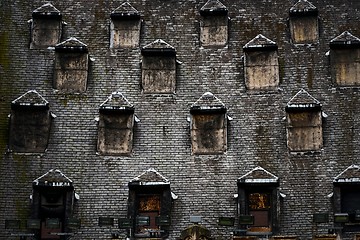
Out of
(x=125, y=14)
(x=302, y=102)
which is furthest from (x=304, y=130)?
(x=125, y=14)

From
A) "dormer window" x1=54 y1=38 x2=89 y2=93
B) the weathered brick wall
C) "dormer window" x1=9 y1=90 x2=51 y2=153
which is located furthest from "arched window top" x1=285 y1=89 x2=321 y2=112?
"dormer window" x1=9 y1=90 x2=51 y2=153

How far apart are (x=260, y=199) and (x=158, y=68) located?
744 cm

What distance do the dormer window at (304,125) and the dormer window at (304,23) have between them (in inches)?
138

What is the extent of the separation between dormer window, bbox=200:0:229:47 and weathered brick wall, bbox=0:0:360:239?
34 centimetres

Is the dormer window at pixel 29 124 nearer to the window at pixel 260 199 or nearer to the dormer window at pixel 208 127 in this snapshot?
the dormer window at pixel 208 127

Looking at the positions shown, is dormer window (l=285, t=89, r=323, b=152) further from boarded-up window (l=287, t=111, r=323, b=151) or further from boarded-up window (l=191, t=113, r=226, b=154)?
boarded-up window (l=191, t=113, r=226, b=154)

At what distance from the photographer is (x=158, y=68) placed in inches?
1324

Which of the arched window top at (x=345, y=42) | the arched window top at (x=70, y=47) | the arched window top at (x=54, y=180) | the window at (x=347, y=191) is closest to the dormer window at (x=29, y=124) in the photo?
the arched window top at (x=54, y=180)

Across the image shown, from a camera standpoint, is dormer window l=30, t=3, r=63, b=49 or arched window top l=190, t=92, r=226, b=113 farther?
dormer window l=30, t=3, r=63, b=49

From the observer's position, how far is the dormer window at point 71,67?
1313 inches

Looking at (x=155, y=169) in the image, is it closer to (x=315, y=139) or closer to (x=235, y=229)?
(x=235, y=229)

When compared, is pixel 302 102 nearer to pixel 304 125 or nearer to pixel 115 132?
pixel 304 125

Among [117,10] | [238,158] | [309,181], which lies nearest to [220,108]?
[238,158]

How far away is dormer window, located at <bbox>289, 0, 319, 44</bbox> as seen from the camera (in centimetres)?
3447
